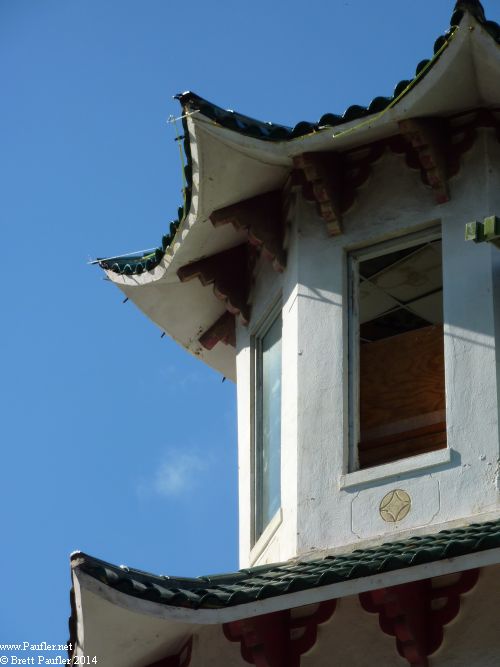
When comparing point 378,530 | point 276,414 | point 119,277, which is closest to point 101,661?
point 378,530

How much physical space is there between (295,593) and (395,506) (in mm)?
1682

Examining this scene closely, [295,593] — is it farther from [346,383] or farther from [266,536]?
[346,383]

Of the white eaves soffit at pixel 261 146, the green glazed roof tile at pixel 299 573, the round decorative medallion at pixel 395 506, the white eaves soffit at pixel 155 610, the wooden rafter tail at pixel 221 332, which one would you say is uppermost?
the white eaves soffit at pixel 261 146

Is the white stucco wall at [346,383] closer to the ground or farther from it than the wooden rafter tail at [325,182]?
closer to the ground

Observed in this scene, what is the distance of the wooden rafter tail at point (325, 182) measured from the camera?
16.0 meters

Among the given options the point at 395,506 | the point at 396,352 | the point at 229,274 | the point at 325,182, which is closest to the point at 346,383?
the point at 395,506

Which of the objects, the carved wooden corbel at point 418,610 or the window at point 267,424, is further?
the window at point 267,424

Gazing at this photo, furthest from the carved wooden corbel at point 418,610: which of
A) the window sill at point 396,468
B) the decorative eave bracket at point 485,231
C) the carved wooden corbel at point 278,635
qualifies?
the decorative eave bracket at point 485,231

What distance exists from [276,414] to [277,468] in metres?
0.51

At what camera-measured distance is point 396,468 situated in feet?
48.0

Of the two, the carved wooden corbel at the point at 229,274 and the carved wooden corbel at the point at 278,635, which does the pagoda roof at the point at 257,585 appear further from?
the carved wooden corbel at the point at 229,274

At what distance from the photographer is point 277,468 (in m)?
16.1

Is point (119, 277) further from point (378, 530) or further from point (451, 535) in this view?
point (451, 535)

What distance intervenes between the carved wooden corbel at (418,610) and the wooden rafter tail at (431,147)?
3.58 meters
